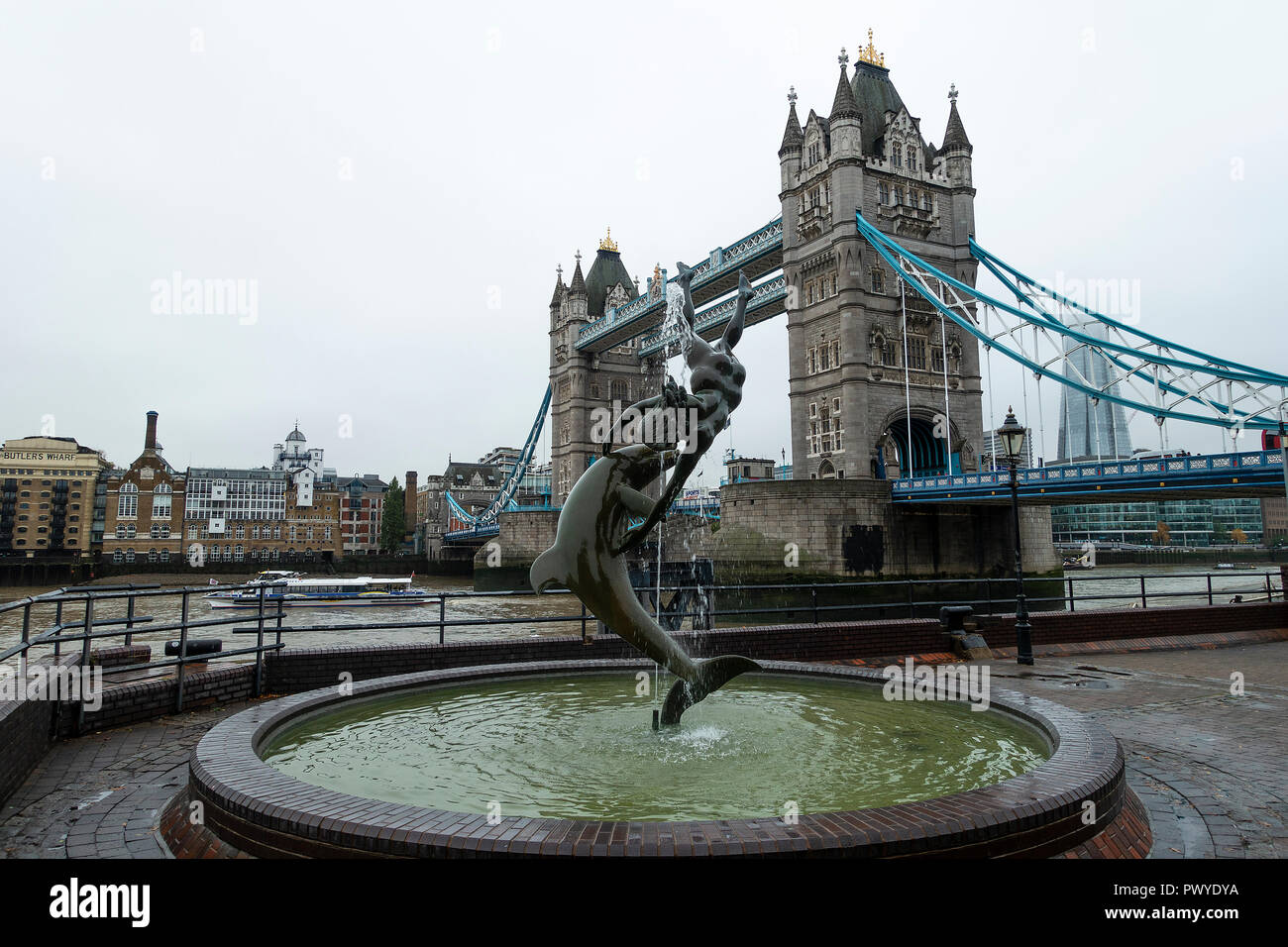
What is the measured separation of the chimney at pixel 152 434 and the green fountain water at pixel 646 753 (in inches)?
3908

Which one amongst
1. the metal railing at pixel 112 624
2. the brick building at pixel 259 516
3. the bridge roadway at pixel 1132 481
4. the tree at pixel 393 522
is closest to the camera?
the metal railing at pixel 112 624

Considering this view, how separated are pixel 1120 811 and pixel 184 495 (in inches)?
3929

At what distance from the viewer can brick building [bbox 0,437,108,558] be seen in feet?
278

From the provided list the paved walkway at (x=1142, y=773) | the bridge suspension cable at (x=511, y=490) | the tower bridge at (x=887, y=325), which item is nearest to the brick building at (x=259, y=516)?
the bridge suspension cable at (x=511, y=490)

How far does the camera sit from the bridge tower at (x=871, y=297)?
39.3 m

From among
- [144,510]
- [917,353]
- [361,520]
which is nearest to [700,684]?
[917,353]

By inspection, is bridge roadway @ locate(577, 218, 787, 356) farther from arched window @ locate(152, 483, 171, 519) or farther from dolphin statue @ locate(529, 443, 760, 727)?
arched window @ locate(152, 483, 171, 519)

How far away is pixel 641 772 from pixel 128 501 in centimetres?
9740

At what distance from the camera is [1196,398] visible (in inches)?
1228

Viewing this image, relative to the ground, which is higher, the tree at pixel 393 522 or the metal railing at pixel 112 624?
the tree at pixel 393 522

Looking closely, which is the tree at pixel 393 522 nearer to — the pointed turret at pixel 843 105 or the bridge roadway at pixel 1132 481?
the pointed turret at pixel 843 105

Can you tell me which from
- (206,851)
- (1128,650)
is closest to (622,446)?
(206,851)

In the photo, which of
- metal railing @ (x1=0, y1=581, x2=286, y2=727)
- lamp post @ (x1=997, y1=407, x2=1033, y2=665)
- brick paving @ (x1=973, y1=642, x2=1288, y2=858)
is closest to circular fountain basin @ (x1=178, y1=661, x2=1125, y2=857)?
brick paving @ (x1=973, y1=642, x2=1288, y2=858)
